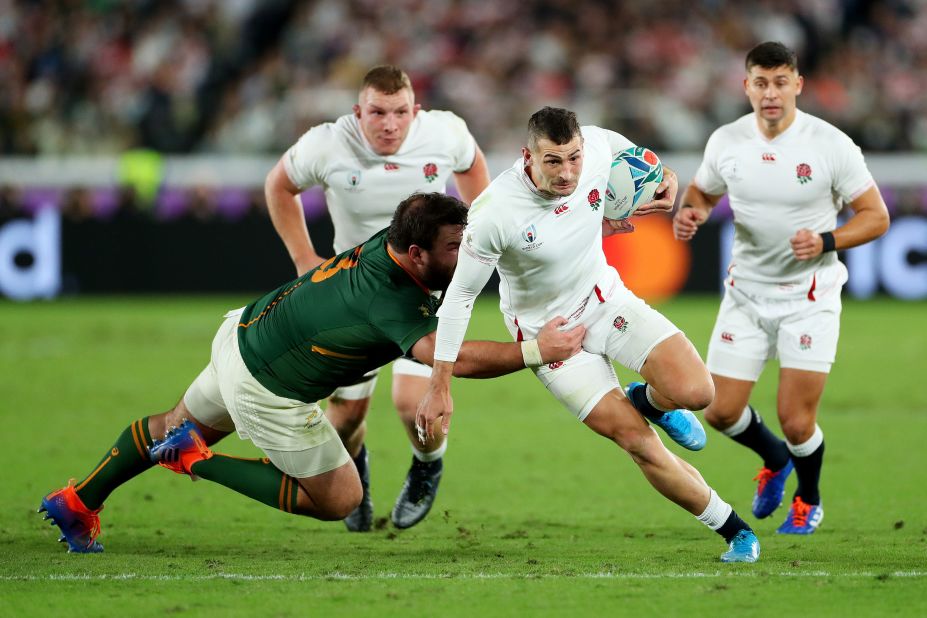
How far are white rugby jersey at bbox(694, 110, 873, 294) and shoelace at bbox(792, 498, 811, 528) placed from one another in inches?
45.7

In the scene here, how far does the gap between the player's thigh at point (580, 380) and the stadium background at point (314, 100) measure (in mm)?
11137

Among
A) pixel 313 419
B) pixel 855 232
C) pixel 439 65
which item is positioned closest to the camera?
pixel 313 419

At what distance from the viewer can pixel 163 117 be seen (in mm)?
19000

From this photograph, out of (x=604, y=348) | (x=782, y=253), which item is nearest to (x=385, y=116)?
(x=604, y=348)

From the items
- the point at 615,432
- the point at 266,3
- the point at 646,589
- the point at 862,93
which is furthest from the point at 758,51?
the point at 266,3

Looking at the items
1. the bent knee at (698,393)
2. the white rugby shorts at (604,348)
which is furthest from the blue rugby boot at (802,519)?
the white rugby shorts at (604,348)

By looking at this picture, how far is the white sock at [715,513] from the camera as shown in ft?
19.8

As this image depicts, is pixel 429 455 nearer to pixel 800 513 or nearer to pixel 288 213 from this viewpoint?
pixel 288 213

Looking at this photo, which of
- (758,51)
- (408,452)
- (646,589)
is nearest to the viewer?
(646,589)

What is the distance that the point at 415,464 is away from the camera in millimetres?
7426

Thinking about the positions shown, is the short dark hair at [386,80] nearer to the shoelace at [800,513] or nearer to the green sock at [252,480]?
the green sock at [252,480]

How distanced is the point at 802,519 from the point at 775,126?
2.14 m

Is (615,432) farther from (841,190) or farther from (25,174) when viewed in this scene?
(25,174)

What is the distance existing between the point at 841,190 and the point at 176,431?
146 inches
